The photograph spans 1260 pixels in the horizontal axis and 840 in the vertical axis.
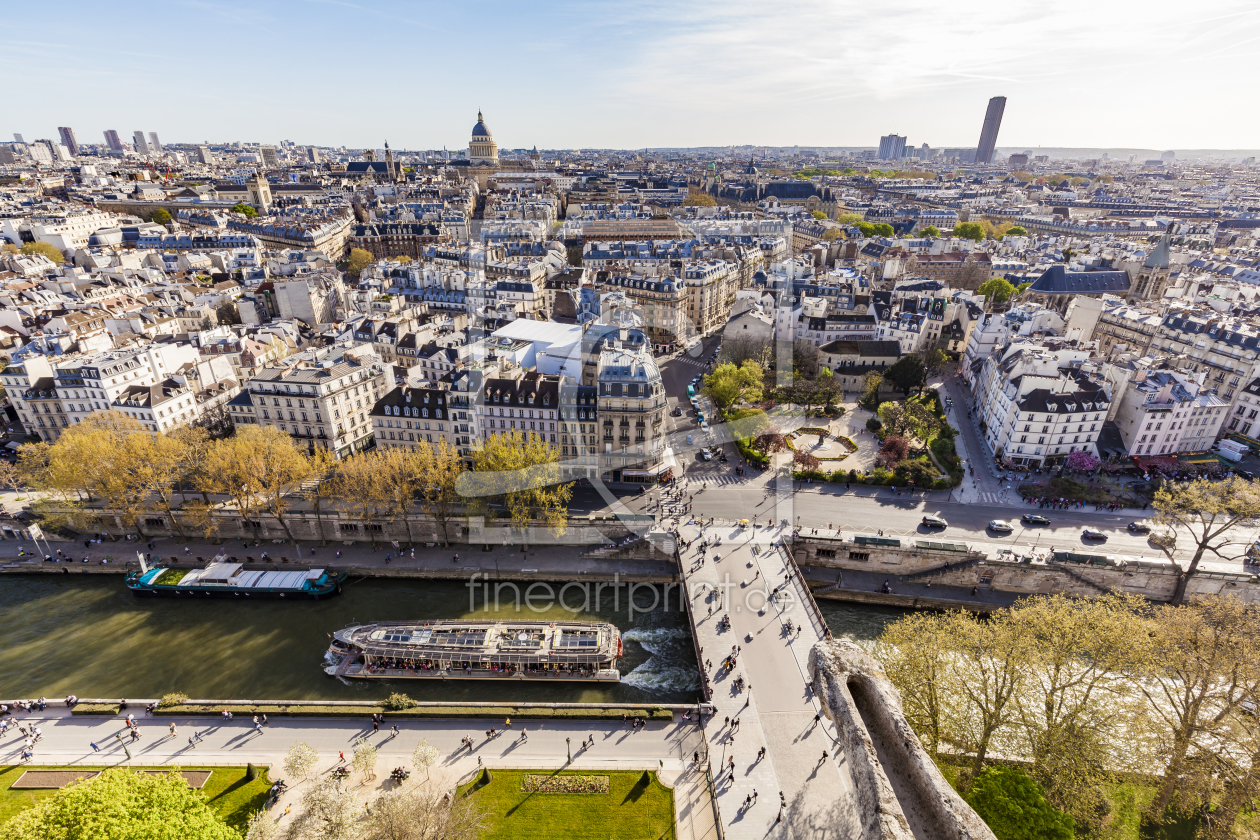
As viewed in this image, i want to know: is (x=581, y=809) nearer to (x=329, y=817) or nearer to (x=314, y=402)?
(x=329, y=817)

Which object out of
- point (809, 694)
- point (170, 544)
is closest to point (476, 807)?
point (809, 694)

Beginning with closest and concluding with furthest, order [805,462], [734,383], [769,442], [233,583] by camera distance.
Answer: [233,583]
[805,462]
[769,442]
[734,383]

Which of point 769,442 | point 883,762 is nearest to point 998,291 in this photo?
point 769,442

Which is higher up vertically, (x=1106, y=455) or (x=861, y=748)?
(x=861, y=748)

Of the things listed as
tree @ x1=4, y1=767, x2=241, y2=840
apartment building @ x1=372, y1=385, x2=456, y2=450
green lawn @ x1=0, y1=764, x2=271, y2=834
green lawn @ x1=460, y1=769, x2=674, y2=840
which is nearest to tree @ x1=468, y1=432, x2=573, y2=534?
apartment building @ x1=372, y1=385, x2=456, y2=450

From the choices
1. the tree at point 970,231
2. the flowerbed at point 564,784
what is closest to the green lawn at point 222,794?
the flowerbed at point 564,784

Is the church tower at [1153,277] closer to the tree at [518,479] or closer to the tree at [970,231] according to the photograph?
the tree at [970,231]

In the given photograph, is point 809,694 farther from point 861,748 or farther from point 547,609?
point 547,609
